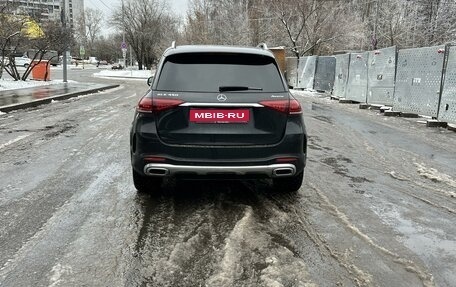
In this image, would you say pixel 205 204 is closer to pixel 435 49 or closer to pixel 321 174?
pixel 321 174

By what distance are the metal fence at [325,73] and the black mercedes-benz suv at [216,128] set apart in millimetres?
17978

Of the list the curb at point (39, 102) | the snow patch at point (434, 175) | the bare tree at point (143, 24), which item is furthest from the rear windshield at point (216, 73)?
the bare tree at point (143, 24)

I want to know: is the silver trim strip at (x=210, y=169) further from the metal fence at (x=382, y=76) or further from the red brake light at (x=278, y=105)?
the metal fence at (x=382, y=76)

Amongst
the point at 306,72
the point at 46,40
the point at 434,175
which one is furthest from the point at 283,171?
the point at 306,72

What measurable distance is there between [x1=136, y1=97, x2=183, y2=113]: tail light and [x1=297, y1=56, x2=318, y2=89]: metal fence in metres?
21.7

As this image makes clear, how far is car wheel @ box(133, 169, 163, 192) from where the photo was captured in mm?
4676

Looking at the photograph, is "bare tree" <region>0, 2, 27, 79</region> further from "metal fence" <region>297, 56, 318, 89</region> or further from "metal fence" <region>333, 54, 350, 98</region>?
"metal fence" <region>297, 56, 318, 89</region>

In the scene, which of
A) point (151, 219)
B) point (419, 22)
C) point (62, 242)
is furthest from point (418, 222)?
point (419, 22)

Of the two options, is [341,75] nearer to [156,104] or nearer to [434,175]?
[434,175]

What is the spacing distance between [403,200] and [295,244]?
6.29ft

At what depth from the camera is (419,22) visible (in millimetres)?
38969

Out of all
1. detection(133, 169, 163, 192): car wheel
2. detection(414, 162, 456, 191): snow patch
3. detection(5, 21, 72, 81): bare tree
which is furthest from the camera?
detection(5, 21, 72, 81): bare tree

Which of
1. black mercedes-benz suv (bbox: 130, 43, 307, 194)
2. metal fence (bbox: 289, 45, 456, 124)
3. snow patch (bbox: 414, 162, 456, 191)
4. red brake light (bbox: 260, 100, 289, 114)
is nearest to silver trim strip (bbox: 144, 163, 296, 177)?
black mercedes-benz suv (bbox: 130, 43, 307, 194)

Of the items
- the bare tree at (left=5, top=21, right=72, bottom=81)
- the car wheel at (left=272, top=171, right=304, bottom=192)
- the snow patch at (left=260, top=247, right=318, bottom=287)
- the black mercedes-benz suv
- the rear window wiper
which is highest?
the bare tree at (left=5, top=21, right=72, bottom=81)
